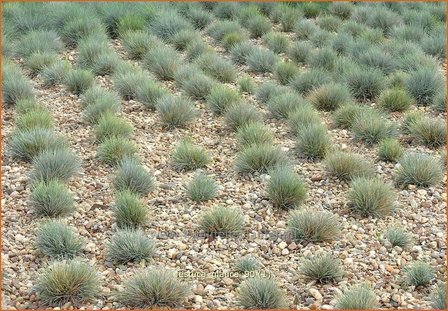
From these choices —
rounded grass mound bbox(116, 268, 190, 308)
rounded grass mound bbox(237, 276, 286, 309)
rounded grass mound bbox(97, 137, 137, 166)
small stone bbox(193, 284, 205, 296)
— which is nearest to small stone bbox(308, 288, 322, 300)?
rounded grass mound bbox(237, 276, 286, 309)

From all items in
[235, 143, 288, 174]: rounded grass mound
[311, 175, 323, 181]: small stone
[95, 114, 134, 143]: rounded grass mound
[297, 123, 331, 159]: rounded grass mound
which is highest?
[95, 114, 134, 143]: rounded grass mound

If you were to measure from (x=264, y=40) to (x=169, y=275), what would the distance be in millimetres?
7144

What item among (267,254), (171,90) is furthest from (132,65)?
(267,254)

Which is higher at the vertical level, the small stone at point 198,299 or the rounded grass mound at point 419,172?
the rounded grass mound at point 419,172

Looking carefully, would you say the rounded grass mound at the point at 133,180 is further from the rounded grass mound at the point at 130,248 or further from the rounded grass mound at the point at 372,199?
the rounded grass mound at the point at 372,199

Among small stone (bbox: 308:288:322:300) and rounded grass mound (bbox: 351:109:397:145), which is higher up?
rounded grass mound (bbox: 351:109:397:145)

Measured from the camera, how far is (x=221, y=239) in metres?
6.36

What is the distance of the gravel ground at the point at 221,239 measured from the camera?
5.67m

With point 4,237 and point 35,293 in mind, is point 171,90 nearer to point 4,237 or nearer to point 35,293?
point 4,237

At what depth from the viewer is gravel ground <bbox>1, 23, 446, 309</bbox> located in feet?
18.6

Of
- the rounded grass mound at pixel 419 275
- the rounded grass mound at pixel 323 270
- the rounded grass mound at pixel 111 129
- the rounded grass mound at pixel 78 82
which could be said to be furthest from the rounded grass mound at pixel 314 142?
the rounded grass mound at pixel 78 82

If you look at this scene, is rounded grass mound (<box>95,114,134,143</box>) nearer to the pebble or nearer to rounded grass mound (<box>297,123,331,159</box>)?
rounded grass mound (<box>297,123,331,159</box>)

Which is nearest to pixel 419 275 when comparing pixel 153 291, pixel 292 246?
pixel 292 246

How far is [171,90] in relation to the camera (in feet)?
32.3
